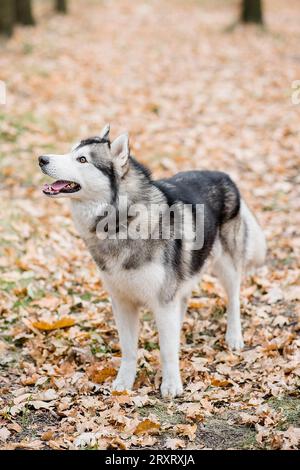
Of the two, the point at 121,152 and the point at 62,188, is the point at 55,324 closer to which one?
the point at 62,188

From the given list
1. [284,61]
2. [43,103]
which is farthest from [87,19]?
[43,103]

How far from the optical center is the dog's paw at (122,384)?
480 centimetres

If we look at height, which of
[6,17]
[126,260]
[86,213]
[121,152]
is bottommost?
[126,260]

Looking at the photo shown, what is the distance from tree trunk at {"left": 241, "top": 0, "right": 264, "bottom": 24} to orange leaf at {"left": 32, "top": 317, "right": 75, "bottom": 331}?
15120 millimetres

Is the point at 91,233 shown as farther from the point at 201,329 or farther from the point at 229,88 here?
the point at 229,88

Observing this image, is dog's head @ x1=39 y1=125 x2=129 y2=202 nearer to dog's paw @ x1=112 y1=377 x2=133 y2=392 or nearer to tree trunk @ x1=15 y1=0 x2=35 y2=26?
dog's paw @ x1=112 y1=377 x2=133 y2=392

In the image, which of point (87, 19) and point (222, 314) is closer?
point (222, 314)

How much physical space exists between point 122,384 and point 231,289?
4.58ft

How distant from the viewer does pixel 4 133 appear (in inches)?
393

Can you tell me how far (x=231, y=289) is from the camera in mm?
5637

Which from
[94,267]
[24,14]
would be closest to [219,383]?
[94,267]

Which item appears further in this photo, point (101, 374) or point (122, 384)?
point (101, 374)

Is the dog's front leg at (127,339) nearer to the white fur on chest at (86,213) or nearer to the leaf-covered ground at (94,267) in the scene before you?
the leaf-covered ground at (94,267)
